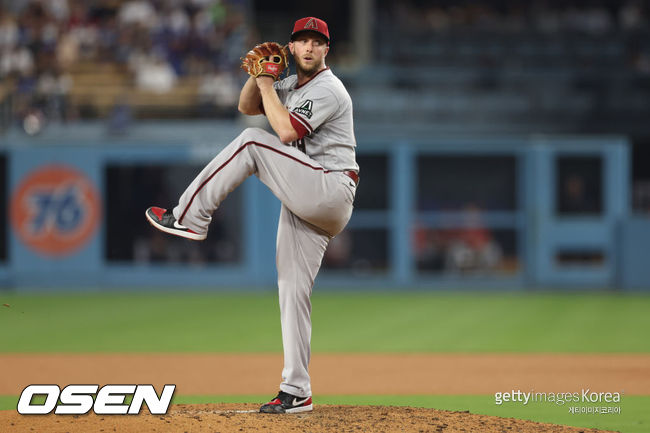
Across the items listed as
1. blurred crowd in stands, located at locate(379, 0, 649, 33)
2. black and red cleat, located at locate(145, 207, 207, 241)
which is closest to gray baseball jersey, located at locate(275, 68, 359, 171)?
black and red cleat, located at locate(145, 207, 207, 241)

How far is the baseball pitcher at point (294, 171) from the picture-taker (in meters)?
4.79

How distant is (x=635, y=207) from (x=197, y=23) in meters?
9.87

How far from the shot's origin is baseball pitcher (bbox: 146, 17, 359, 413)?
479cm

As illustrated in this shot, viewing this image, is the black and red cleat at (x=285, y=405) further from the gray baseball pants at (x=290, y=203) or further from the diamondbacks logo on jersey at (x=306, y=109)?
the diamondbacks logo on jersey at (x=306, y=109)

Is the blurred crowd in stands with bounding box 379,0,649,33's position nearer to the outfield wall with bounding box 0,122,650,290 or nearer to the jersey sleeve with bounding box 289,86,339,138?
the outfield wall with bounding box 0,122,650,290

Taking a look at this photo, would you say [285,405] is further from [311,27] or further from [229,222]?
[229,222]

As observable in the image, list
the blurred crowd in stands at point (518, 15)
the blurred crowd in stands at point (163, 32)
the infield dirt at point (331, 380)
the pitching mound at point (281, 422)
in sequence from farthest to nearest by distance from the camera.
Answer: the blurred crowd in stands at point (518, 15)
the blurred crowd in stands at point (163, 32)
the infield dirt at point (331, 380)
the pitching mound at point (281, 422)

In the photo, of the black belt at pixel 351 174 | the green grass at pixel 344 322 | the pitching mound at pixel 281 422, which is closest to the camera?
the pitching mound at pixel 281 422

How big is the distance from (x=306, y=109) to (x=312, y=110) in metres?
0.03

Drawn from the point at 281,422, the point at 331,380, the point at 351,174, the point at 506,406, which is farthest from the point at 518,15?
the point at 281,422

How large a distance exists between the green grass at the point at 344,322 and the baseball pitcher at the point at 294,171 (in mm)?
4276

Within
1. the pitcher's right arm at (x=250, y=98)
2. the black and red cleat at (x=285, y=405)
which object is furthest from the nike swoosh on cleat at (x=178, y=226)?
the black and red cleat at (x=285, y=405)

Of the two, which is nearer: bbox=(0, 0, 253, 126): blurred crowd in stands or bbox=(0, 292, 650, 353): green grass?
bbox=(0, 292, 650, 353): green grass

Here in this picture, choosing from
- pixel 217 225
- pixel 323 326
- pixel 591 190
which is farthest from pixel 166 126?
pixel 591 190
